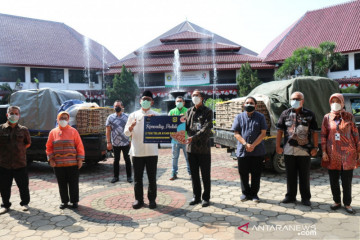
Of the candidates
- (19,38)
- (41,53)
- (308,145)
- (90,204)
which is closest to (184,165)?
(90,204)

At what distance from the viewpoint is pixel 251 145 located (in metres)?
4.62

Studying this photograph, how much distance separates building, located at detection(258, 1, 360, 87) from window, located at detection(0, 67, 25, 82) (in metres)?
25.6

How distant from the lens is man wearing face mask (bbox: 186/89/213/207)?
4.58m

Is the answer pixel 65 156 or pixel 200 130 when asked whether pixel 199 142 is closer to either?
pixel 200 130

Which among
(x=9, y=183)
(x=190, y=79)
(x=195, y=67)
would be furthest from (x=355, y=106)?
(x=190, y=79)

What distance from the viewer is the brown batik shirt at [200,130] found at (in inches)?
180

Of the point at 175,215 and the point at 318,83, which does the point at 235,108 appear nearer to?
the point at 318,83

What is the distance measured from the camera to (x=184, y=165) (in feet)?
26.0

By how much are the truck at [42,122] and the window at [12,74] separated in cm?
2489

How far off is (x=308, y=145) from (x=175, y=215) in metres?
→ 2.40

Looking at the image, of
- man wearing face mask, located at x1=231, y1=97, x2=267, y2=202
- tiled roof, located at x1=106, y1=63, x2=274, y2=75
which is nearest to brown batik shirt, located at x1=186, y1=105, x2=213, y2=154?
man wearing face mask, located at x1=231, y1=97, x2=267, y2=202

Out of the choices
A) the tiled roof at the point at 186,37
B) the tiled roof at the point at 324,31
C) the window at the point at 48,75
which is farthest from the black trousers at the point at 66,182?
the tiled roof at the point at 186,37

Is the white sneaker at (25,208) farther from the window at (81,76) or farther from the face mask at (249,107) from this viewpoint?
the window at (81,76)

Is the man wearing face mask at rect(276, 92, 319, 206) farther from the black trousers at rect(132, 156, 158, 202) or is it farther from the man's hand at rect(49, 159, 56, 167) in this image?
the man's hand at rect(49, 159, 56, 167)
